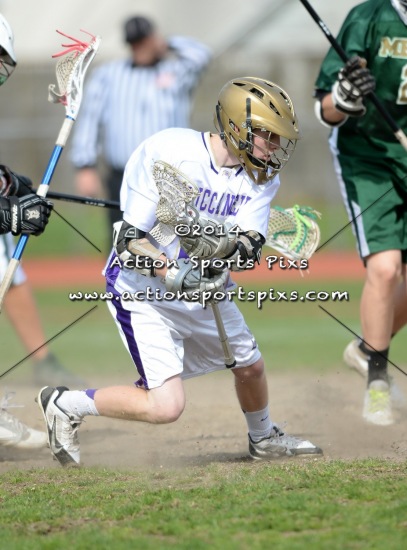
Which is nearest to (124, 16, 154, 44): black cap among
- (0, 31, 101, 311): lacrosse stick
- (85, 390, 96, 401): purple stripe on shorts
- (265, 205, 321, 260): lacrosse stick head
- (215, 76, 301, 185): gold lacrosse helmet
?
(0, 31, 101, 311): lacrosse stick

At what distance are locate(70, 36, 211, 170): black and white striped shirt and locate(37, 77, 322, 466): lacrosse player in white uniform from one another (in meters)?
4.16

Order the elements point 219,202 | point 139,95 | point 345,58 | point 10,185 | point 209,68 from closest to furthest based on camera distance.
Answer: point 219,202
point 10,185
point 345,58
point 139,95
point 209,68

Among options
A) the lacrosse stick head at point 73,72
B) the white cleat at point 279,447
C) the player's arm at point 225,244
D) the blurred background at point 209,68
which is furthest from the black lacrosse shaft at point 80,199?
the blurred background at point 209,68

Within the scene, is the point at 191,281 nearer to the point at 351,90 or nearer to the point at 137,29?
the point at 351,90

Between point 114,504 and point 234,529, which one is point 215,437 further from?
point 234,529

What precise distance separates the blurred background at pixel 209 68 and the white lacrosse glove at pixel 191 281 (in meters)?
9.30

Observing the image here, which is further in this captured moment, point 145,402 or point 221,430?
point 221,430

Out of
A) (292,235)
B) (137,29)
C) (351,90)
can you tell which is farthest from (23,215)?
(137,29)

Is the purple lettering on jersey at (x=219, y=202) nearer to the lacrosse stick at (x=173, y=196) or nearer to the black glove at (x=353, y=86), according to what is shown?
the lacrosse stick at (x=173, y=196)

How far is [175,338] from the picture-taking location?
16.1 ft

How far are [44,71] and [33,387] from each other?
1441 cm

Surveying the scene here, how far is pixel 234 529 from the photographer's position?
11.6 feet

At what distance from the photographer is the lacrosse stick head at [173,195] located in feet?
14.9

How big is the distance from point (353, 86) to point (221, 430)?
2006mm
